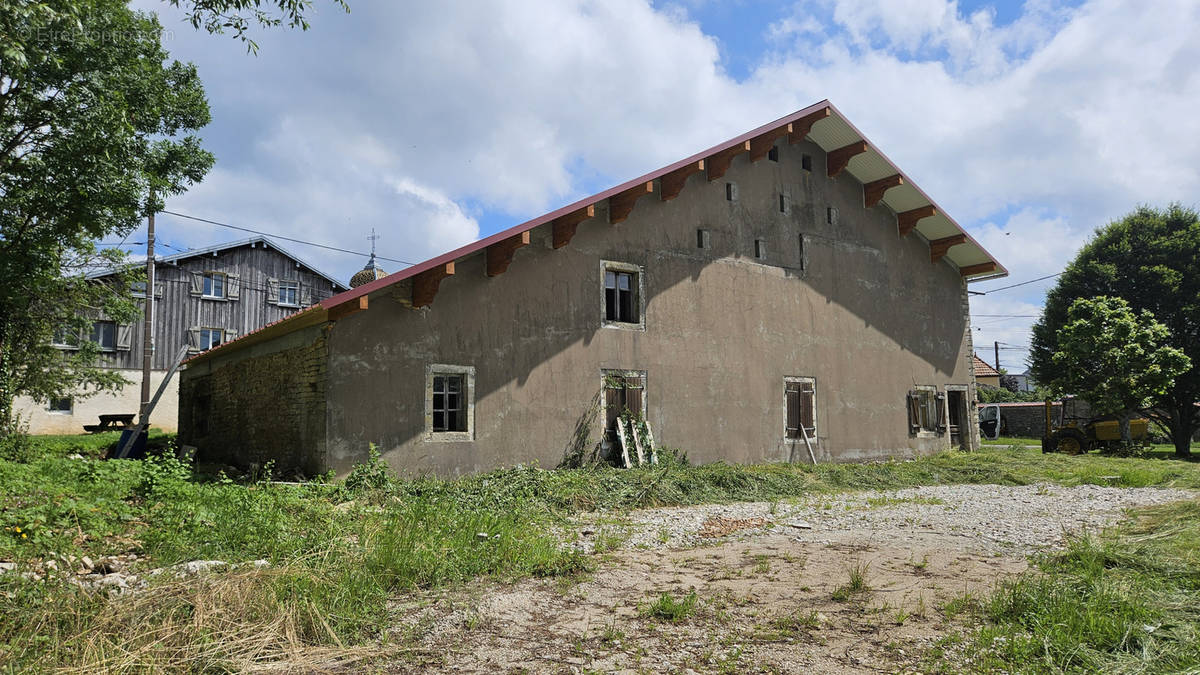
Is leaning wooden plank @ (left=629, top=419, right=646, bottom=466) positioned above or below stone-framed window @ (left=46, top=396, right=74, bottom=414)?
below

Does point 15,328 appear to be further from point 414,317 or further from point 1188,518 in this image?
point 1188,518

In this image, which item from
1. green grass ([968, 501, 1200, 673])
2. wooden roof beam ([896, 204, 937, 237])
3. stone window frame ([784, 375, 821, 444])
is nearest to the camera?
green grass ([968, 501, 1200, 673])

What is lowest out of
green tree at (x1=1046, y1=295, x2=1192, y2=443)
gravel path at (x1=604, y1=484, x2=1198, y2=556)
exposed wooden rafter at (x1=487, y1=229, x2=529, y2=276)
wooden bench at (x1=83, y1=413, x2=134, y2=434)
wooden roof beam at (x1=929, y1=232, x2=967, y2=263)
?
gravel path at (x1=604, y1=484, x2=1198, y2=556)

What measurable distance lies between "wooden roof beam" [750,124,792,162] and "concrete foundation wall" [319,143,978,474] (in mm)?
364

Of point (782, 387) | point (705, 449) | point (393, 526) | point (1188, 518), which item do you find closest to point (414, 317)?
point (393, 526)

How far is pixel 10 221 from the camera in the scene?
42.6 feet

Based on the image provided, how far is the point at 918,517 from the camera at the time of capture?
9.20 meters

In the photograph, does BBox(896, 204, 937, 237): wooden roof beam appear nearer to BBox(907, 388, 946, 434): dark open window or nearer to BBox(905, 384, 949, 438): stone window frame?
BBox(905, 384, 949, 438): stone window frame

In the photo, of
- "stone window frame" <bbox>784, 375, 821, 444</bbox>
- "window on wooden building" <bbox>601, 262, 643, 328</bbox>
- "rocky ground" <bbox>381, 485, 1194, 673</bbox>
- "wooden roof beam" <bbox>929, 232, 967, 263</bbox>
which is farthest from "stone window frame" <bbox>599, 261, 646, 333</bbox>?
"wooden roof beam" <bbox>929, 232, 967, 263</bbox>

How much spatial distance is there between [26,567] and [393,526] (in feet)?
8.25

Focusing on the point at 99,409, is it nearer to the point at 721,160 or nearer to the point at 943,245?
the point at 721,160

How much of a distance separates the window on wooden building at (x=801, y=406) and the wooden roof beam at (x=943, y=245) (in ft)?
18.3

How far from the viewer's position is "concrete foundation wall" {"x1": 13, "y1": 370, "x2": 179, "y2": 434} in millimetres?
23641

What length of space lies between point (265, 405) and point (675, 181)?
27.6 feet
